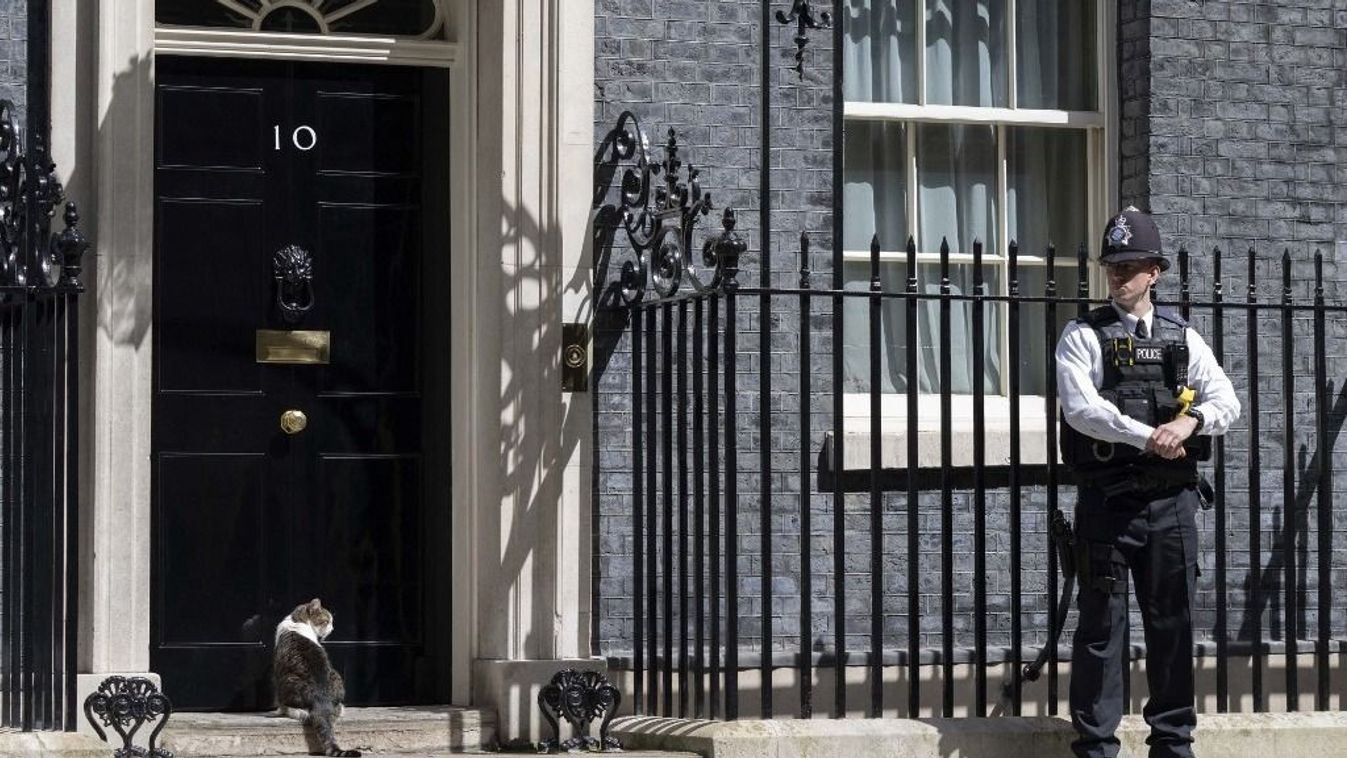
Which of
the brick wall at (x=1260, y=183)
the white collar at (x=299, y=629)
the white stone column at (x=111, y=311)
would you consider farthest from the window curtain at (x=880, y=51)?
the white collar at (x=299, y=629)

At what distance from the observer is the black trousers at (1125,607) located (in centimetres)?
774

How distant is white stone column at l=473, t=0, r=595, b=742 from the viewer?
29.1ft

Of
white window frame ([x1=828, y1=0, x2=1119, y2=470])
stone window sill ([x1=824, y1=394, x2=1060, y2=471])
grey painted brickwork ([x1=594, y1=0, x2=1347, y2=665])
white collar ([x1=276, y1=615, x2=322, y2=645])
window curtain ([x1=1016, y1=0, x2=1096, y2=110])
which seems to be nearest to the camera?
white collar ([x1=276, y1=615, x2=322, y2=645])

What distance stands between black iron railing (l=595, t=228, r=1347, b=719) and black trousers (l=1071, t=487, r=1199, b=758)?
0.50 meters

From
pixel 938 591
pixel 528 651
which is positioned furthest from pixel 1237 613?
pixel 528 651

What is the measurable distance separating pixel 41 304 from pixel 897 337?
3481mm

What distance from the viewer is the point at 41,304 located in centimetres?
805

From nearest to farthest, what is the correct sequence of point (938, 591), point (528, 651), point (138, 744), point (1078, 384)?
1. point (1078, 384)
2. point (138, 744)
3. point (528, 651)
4. point (938, 591)

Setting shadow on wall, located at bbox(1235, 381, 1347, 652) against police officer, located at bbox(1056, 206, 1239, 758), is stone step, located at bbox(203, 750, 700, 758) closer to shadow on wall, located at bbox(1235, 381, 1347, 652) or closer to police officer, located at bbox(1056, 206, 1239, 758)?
police officer, located at bbox(1056, 206, 1239, 758)

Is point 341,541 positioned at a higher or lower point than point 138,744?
higher

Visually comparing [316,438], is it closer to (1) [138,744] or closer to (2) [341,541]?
(2) [341,541]

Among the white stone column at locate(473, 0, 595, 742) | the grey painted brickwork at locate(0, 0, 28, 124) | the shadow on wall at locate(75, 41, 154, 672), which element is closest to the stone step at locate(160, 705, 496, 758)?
the white stone column at locate(473, 0, 595, 742)

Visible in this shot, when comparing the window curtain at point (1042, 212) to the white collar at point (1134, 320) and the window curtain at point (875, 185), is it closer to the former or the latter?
the window curtain at point (875, 185)

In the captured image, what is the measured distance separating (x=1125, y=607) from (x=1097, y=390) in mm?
722
